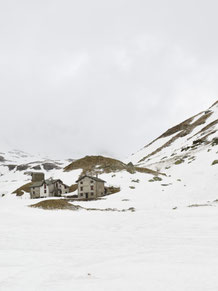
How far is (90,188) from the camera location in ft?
165

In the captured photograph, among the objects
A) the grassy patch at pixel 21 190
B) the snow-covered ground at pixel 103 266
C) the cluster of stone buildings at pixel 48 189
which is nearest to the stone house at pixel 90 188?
the cluster of stone buildings at pixel 48 189

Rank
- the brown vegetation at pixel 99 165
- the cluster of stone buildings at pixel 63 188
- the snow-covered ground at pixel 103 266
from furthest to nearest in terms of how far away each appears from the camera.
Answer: the brown vegetation at pixel 99 165
the cluster of stone buildings at pixel 63 188
the snow-covered ground at pixel 103 266

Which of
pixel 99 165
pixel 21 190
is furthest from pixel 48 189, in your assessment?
pixel 99 165

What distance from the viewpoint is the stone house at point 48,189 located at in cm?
5847

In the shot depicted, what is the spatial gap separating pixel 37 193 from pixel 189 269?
57.9 metres

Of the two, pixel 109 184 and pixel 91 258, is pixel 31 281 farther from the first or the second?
pixel 109 184

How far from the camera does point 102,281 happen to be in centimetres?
474

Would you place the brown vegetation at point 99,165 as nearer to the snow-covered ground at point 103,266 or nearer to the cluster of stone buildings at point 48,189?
the cluster of stone buildings at point 48,189

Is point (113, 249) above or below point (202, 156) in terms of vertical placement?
below

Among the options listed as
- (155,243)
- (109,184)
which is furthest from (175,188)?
(155,243)

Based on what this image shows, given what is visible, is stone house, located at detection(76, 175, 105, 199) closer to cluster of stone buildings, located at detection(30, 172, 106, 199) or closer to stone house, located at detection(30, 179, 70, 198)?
cluster of stone buildings, located at detection(30, 172, 106, 199)

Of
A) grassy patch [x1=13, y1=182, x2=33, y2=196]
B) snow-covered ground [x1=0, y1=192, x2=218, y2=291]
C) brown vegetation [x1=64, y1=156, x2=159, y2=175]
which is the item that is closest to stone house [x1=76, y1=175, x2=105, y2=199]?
brown vegetation [x1=64, y1=156, x2=159, y2=175]

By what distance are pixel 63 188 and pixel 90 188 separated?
11.8 meters

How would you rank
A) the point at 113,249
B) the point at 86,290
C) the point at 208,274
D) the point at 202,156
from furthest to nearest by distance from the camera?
1. the point at 202,156
2. the point at 113,249
3. the point at 208,274
4. the point at 86,290
